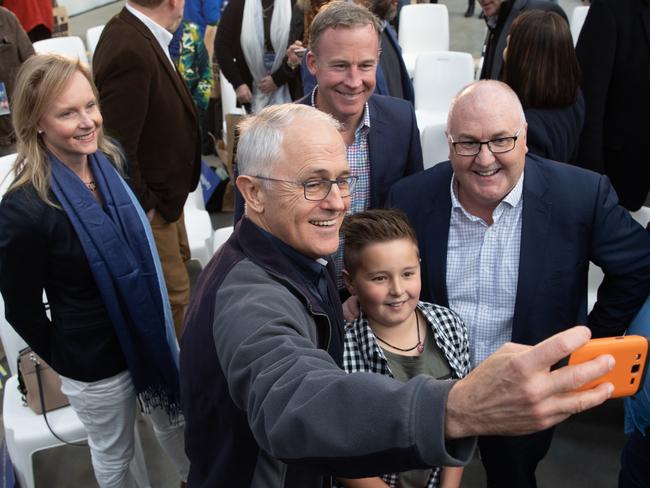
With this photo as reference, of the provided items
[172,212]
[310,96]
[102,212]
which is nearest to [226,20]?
[172,212]

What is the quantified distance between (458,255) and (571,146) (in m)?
0.92

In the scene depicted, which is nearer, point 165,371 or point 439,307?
point 439,307

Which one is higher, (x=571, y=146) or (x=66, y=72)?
(x=66, y=72)

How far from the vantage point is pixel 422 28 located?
632 cm

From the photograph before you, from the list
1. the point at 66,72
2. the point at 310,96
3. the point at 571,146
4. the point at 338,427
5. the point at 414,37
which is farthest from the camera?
the point at 414,37

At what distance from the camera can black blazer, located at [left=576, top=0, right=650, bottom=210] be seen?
309cm

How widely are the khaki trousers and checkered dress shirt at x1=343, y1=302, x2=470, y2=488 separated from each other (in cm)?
135

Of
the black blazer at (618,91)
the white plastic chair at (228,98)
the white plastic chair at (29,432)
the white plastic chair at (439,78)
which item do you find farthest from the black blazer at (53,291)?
the white plastic chair at (439,78)

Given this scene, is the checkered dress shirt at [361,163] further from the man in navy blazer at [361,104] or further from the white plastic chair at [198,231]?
the white plastic chair at [198,231]

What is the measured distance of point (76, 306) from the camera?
2.04 m

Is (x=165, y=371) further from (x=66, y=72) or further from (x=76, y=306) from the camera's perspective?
(x=66, y=72)

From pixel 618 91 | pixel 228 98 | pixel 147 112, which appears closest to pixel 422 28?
pixel 228 98

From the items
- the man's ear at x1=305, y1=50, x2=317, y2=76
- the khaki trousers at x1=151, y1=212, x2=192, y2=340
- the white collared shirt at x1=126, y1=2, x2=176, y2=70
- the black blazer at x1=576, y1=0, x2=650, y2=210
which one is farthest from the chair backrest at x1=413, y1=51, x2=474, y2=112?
the man's ear at x1=305, y1=50, x2=317, y2=76

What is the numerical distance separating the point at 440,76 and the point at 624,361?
4.54 m
